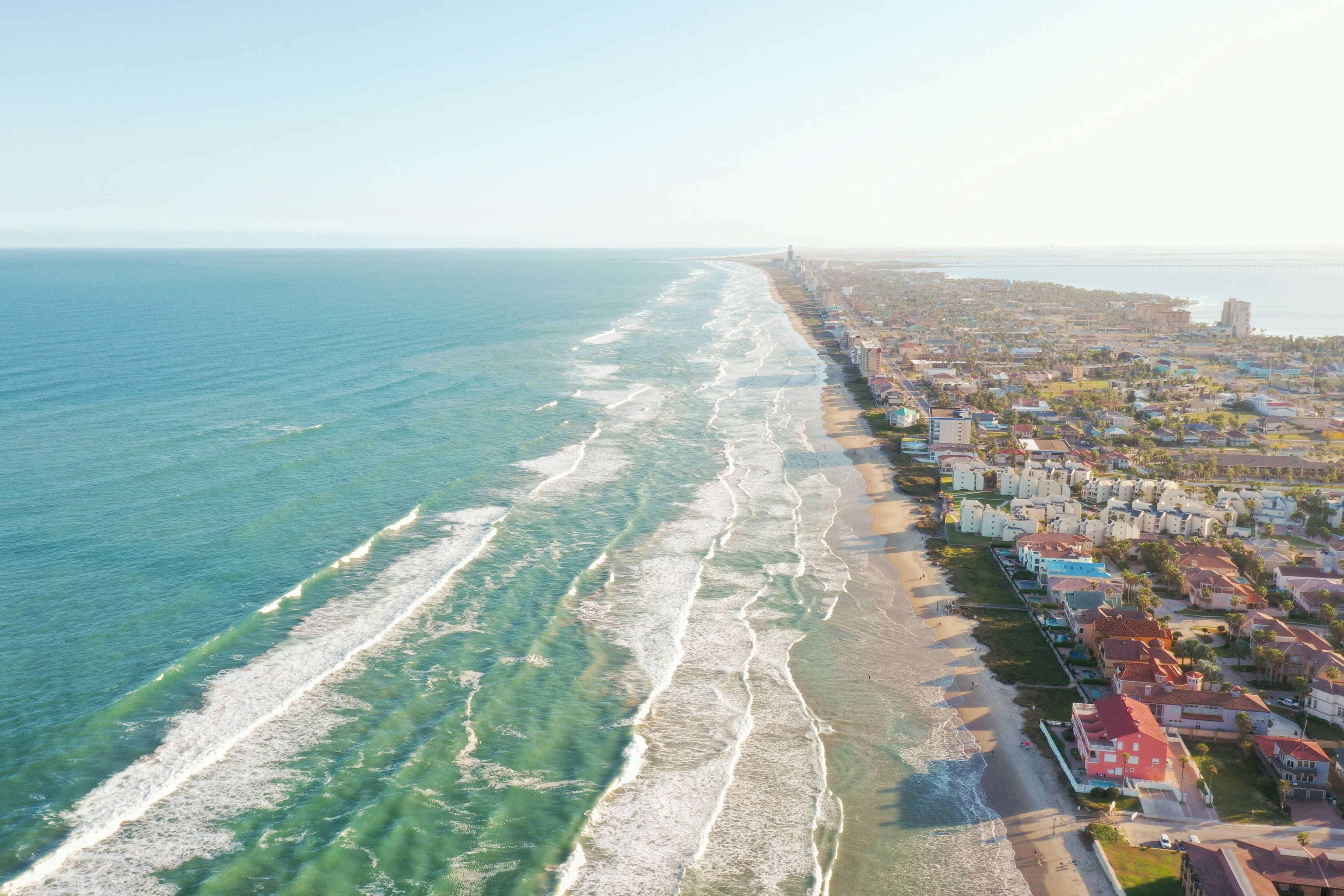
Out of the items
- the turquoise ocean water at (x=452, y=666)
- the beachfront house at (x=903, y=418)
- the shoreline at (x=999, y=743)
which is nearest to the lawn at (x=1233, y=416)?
the beachfront house at (x=903, y=418)

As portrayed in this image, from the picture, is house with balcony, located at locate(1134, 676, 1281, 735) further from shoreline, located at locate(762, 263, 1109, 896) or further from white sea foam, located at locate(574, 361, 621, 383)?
white sea foam, located at locate(574, 361, 621, 383)

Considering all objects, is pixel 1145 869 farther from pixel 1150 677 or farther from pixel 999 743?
pixel 1150 677

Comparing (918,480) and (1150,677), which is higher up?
(918,480)

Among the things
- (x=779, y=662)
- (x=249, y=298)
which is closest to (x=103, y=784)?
(x=779, y=662)

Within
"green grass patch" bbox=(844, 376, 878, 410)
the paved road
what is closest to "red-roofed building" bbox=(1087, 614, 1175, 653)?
the paved road

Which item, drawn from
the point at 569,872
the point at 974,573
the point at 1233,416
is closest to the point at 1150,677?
the point at 974,573

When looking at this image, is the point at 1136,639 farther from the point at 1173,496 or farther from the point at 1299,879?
the point at 1173,496
